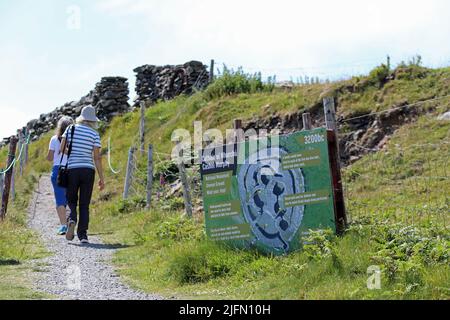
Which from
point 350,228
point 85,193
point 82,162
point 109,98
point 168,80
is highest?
point 168,80

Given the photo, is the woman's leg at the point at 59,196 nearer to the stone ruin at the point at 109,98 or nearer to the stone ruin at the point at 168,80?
the stone ruin at the point at 168,80

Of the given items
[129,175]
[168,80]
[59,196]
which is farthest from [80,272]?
[168,80]

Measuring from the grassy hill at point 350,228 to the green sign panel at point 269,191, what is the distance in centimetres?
30

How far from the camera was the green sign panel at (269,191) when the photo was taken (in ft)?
24.6

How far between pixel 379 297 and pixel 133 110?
22.5 metres

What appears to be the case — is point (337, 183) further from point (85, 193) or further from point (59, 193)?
point (59, 193)

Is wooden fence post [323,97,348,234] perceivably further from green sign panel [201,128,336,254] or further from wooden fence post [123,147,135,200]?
wooden fence post [123,147,135,200]

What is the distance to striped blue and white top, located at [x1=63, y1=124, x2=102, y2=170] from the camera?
10.2 metres

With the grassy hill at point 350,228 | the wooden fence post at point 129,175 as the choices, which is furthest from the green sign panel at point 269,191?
the wooden fence post at point 129,175

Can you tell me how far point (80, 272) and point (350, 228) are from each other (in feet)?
10.8

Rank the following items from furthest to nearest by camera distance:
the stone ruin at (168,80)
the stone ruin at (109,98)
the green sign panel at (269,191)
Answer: the stone ruin at (109,98)
the stone ruin at (168,80)
the green sign panel at (269,191)

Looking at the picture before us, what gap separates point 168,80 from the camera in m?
27.2

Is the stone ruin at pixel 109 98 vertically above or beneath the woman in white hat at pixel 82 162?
above
